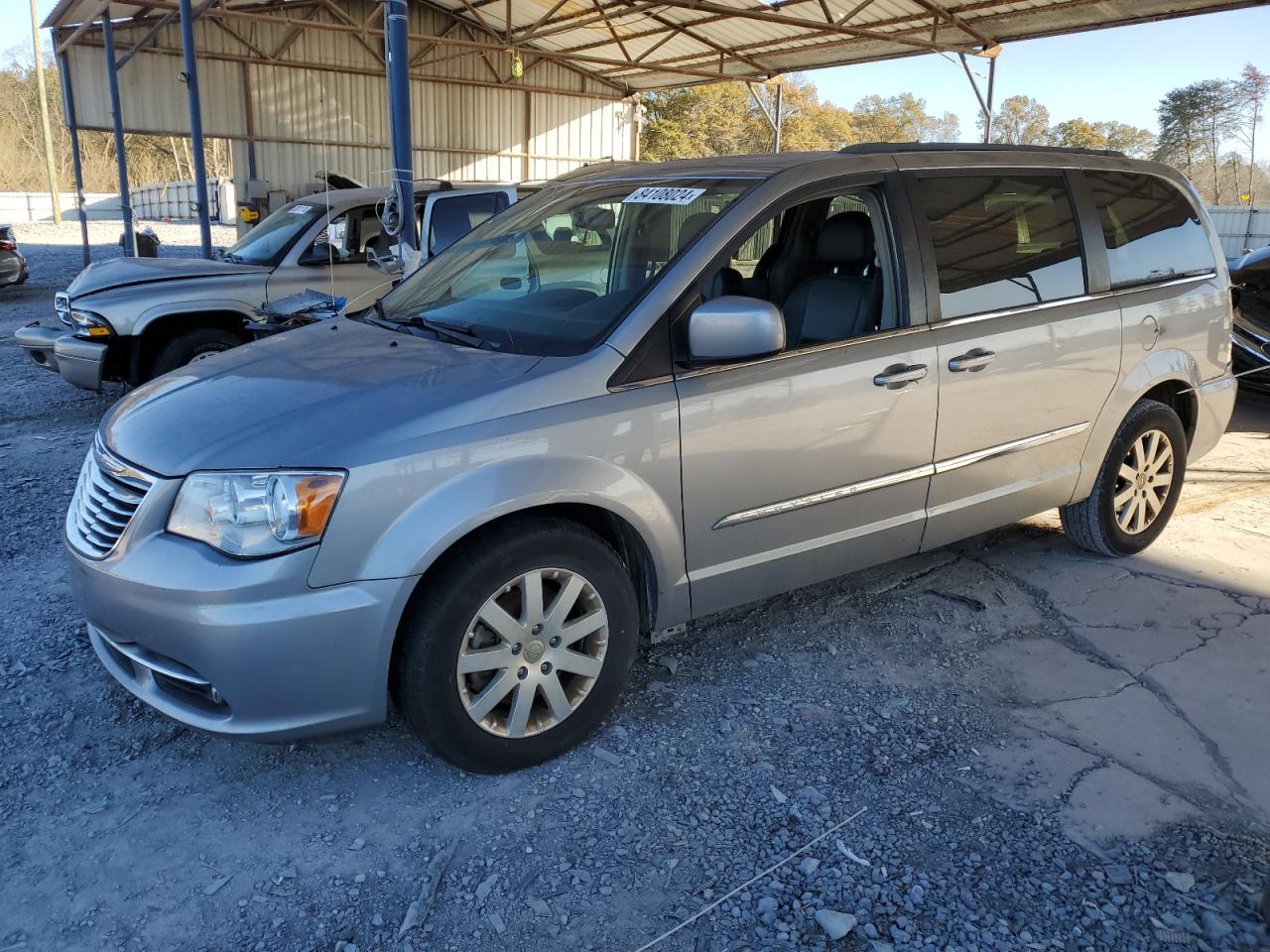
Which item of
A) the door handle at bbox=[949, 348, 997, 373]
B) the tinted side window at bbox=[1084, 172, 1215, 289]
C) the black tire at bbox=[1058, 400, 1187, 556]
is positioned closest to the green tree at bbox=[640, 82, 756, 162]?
→ the tinted side window at bbox=[1084, 172, 1215, 289]

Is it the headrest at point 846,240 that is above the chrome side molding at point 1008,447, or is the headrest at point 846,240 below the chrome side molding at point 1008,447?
above

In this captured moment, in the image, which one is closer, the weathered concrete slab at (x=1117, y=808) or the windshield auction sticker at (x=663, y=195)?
the weathered concrete slab at (x=1117, y=808)

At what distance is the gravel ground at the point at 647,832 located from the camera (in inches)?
93.0

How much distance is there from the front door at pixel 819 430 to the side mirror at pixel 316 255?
470cm

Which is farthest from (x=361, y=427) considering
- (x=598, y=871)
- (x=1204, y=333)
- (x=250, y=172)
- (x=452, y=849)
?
(x=250, y=172)

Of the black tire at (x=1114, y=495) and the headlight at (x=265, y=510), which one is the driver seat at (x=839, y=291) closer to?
the black tire at (x=1114, y=495)

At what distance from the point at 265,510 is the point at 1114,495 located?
3705 mm

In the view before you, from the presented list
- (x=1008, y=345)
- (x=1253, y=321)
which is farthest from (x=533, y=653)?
(x=1253, y=321)

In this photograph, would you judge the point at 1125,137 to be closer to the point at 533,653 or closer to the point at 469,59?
the point at 469,59

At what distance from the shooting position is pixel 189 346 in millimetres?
6996

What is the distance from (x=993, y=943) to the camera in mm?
2301

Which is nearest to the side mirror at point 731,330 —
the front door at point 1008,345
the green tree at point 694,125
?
the front door at point 1008,345

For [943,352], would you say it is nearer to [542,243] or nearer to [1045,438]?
[1045,438]

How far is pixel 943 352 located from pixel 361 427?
6.87 ft
